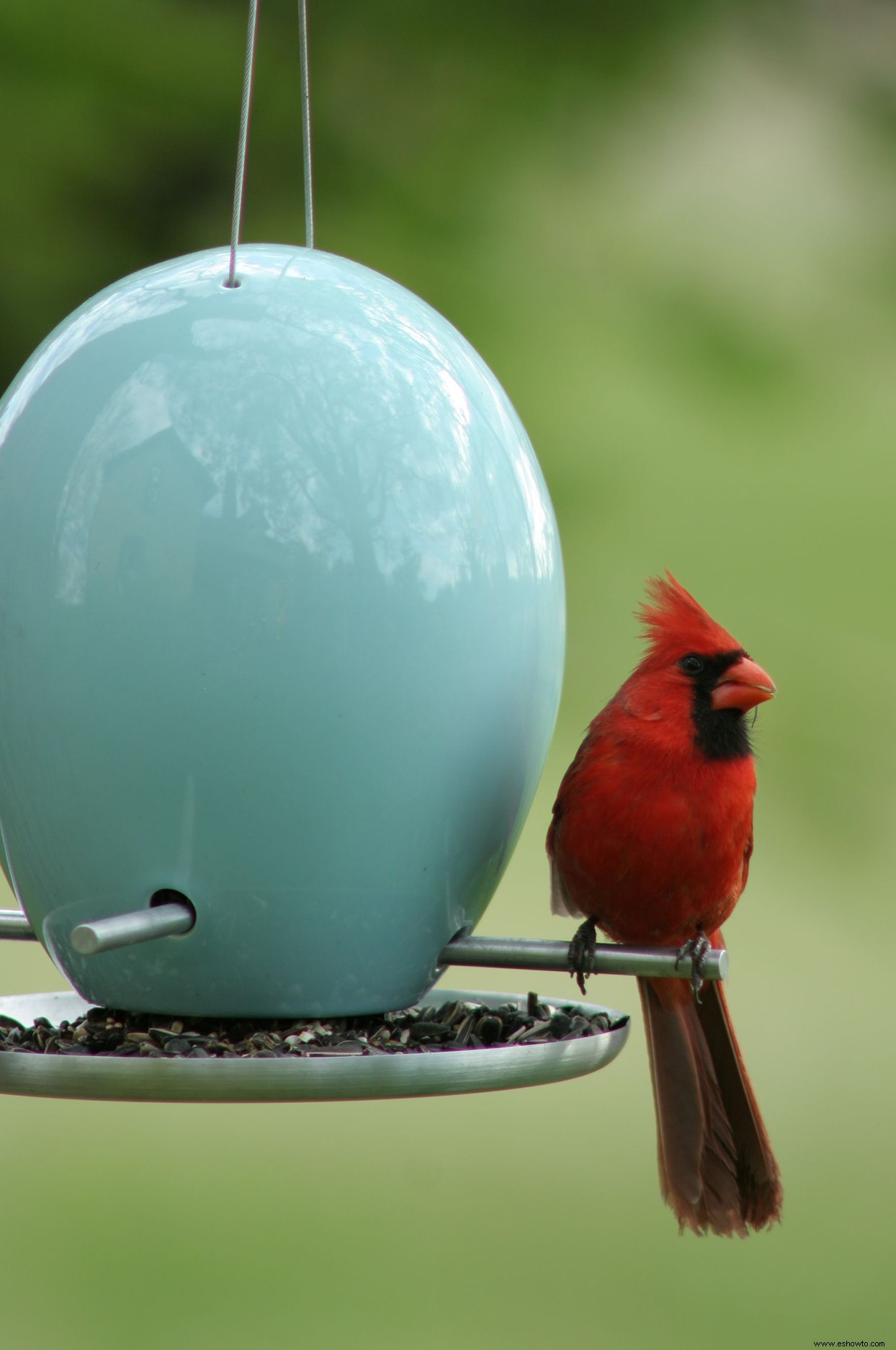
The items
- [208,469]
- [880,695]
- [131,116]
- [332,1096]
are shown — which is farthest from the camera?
[880,695]

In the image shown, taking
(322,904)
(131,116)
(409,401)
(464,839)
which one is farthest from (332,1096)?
(131,116)

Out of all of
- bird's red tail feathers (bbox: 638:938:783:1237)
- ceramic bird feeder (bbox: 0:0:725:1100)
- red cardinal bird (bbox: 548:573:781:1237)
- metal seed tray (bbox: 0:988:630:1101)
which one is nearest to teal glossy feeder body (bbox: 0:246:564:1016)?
ceramic bird feeder (bbox: 0:0:725:1100)

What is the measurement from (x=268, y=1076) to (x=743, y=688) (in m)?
1.19

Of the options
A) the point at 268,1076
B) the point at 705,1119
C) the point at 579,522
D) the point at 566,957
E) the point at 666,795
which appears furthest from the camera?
the point at 579,522

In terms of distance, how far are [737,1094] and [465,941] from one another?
3.72 ft

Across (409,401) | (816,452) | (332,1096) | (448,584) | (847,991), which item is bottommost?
(847,991)

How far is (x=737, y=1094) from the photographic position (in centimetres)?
312

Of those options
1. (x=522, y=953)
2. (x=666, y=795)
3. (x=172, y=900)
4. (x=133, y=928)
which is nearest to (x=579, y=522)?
(x=666, y=795)

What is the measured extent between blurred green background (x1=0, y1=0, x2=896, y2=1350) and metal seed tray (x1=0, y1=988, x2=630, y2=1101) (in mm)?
3208

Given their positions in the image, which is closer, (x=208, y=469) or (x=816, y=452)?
(x=208, y=469)

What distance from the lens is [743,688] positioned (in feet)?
8.80

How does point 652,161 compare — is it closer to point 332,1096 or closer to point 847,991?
point 847,991

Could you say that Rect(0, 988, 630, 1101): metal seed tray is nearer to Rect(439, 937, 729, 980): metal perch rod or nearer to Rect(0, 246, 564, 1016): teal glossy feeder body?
Rect(439, 937, 729, 980): metal perch rod

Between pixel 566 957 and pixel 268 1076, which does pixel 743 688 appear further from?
pixel 268 1076
